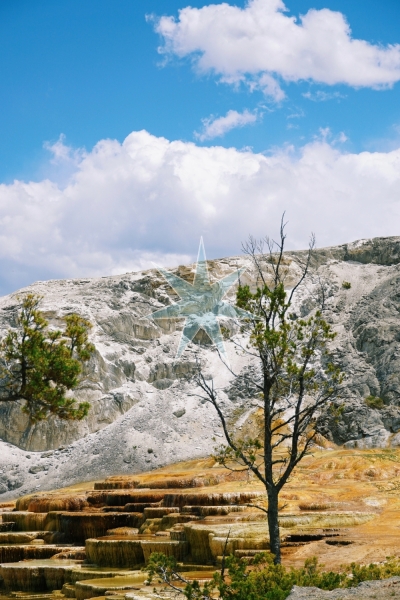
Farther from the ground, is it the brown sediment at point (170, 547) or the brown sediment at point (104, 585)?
the brown sediment at point (170, 547)

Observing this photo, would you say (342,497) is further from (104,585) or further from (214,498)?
(104,585)

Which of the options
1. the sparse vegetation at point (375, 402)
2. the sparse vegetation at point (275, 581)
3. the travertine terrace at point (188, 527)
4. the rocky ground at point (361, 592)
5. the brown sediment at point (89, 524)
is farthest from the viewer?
the sparse vegetation at point (375, 402)

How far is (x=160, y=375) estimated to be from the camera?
2352 inches

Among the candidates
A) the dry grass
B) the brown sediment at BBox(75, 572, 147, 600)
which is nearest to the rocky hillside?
the dry grass

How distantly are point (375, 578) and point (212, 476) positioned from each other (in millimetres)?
24792

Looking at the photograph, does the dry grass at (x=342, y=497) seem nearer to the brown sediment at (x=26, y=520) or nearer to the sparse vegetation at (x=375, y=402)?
the brown sediment at (x=26, y=520)

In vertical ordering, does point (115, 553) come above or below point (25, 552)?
above

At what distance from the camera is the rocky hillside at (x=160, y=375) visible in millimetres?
47750

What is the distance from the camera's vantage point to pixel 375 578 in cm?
987

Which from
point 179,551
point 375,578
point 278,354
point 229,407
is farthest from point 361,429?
point 375,578
